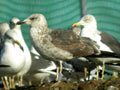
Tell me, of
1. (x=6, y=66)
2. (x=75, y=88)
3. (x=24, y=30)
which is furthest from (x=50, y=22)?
(x=75, y=88)

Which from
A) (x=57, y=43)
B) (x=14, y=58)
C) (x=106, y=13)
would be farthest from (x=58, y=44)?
(x=106, y=13)

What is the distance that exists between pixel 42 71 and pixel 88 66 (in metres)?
0.71

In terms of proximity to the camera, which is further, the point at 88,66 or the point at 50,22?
the point at 50,22

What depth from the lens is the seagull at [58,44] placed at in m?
6.13

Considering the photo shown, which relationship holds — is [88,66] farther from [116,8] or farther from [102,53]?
[116,8]

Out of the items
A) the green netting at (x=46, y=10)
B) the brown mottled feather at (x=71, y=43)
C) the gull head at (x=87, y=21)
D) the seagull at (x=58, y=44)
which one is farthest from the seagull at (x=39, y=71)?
the green netting at (x=46, y=10)

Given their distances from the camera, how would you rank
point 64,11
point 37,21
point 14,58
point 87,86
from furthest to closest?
point 64,11
point 14,58
point 37,21
point 87,86

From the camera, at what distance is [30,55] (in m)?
7.21

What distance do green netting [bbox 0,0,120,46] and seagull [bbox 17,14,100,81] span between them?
271 cm

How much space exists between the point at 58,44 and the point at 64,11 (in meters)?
4.45

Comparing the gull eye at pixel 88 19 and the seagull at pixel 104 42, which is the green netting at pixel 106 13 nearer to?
the gull eye at pixel 88 19

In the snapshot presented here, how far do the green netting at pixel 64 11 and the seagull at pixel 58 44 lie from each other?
2.71 meters

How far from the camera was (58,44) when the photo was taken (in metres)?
6.19

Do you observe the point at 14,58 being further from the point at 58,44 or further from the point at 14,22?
the point at 14,22
